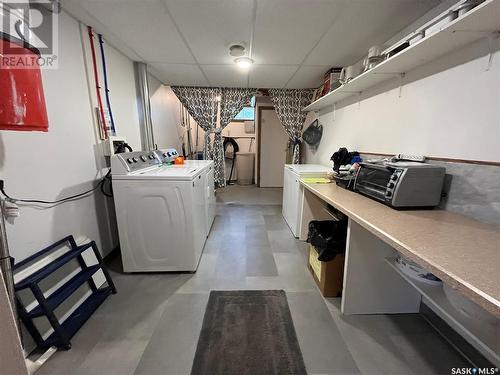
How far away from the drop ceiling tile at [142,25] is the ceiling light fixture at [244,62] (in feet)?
1.84

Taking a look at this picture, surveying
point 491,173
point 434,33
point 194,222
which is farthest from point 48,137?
point 491,173

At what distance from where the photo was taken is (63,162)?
1.58 meters

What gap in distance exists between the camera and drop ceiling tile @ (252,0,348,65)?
5.01 ft

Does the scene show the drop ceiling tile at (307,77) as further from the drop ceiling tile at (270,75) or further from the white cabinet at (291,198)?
the white cabinet at (291,198)

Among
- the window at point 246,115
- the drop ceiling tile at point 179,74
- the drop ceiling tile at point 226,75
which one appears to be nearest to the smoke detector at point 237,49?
the drop ceiling tile at point 226,75

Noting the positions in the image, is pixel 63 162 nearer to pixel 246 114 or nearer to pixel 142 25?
pixel 142 25

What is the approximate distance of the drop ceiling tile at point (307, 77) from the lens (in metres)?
2.86

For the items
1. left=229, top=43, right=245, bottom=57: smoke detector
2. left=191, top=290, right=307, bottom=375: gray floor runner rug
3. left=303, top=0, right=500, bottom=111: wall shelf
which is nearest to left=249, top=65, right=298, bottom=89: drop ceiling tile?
left=229, top=43, right=245, bottom=57: smoke detector

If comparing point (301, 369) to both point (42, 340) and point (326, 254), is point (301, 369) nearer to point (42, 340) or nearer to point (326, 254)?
point (326, 254)

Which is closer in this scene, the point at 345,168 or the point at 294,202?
the point at 345,168

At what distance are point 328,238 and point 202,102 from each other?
3.41 metres

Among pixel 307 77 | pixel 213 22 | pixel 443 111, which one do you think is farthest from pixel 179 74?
pixel 443 111

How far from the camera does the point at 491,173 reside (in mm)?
1050

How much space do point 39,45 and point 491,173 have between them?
2793 millimetres
